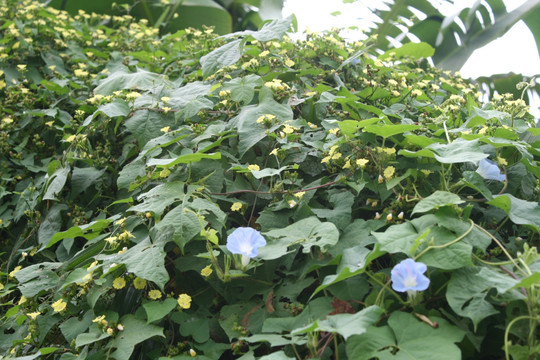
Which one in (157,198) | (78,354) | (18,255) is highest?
(157,198)

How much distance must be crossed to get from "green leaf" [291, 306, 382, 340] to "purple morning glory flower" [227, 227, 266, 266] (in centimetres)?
27

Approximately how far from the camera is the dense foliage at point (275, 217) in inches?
44.5

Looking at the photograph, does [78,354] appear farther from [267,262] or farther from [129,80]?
[129,80]

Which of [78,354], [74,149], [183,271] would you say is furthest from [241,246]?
[74,149]

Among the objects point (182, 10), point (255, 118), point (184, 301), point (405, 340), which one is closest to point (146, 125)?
point (255, 118)

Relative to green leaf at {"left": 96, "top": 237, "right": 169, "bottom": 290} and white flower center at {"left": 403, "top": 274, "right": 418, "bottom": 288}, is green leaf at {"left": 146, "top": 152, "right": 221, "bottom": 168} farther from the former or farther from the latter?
white flower center at {"left": 403, "top": 274, "right": 418, "bottom": 288}

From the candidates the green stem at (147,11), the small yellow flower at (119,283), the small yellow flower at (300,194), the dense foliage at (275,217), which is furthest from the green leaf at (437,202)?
the green stem at (147,11)

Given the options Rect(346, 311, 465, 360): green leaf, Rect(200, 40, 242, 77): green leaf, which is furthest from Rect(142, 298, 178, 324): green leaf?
Rect(200, 40, 242, 77): green leaf

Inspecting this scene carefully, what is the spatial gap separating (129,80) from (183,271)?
1.07m

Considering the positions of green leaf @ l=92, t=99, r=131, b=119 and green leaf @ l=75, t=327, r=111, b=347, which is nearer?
green leaf @ l=75, t=327, r=111, b=347

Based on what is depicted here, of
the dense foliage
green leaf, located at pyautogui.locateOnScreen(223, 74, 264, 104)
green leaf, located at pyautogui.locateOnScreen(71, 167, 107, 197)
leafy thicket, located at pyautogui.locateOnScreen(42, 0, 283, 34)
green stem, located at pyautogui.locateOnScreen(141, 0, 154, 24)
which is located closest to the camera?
the dense foliage

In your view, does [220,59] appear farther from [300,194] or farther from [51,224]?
[51,224]

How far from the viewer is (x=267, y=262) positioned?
1.40 metres

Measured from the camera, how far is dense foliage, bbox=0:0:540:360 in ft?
3.71
